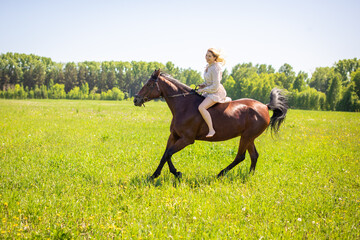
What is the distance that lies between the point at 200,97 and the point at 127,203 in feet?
10.6

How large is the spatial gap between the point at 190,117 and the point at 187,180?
5.45ft

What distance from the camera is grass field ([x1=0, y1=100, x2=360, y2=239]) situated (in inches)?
155

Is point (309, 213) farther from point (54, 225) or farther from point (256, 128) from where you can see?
point (54, 225)

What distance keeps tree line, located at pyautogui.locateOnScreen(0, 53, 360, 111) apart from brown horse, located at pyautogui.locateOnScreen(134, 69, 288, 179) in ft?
184

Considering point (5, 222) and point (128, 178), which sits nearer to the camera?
point (5, 222)

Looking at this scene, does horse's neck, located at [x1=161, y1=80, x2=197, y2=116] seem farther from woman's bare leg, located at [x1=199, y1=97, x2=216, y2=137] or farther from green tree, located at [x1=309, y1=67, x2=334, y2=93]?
green tree, located at [x1=309, y1=67, x2=334, y2=93]

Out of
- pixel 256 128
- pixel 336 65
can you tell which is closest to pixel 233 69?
pixel 336 65

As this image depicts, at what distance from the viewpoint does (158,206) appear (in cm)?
462

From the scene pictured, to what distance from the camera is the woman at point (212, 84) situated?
19.9 ft

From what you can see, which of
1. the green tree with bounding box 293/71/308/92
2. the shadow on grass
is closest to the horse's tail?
the shadow on grass

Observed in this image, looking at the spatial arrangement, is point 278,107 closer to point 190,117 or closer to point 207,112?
point 207,112

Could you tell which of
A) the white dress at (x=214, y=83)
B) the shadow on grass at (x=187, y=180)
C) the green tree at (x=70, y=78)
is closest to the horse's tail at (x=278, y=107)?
the shadow on grass at (x=187, y=180)

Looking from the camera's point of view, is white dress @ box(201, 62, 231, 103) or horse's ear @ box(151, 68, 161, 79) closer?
white dress @ box(201, 62, 231, 103)

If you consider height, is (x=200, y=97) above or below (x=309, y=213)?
above
